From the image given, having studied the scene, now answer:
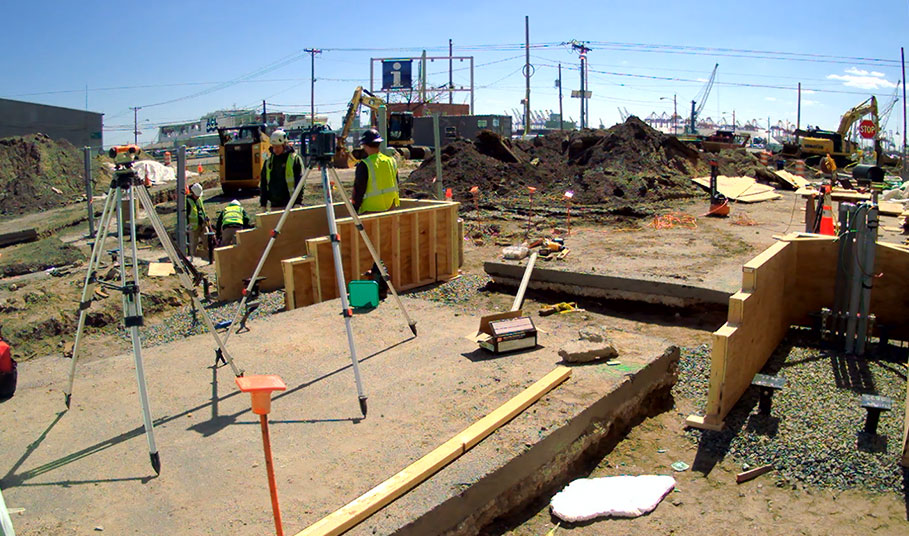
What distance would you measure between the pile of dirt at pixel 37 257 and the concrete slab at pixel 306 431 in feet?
26.9

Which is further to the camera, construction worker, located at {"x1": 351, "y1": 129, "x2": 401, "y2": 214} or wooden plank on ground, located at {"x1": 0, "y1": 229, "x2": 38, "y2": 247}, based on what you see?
wooden plank on ground, located at {"x1": 0, "y1": 229, "x2": 38, "y2": 247}

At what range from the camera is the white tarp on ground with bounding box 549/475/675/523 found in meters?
4.48

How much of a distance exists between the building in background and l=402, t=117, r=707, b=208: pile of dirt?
2911 cm

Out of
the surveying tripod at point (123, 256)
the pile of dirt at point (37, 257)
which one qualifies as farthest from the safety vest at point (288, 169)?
the pile of dirt at point (37, 257)

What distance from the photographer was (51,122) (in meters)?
45.1

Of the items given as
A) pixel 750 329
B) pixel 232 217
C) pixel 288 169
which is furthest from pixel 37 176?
pixel 750 329

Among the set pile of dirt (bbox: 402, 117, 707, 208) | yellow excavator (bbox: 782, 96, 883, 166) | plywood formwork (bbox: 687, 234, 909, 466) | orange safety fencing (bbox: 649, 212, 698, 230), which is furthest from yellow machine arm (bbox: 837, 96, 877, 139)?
plywood formwork (bbox: 687, 234, 909, 466)

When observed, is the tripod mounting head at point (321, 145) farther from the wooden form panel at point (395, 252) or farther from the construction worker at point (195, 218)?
the construction worker at point (195, 218)

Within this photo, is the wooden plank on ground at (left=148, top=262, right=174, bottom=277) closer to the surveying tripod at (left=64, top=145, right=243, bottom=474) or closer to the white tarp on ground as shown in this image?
the surveying tripod at (left=64, top=145, right=243, bottom=474)

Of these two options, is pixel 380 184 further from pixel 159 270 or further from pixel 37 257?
pixel 37 257

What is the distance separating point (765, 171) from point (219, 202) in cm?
2020

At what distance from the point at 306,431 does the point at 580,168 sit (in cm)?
2176

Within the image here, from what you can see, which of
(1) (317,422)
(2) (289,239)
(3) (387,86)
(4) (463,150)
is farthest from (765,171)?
(3) (387,86)

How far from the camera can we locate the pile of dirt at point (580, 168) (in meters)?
22.3
